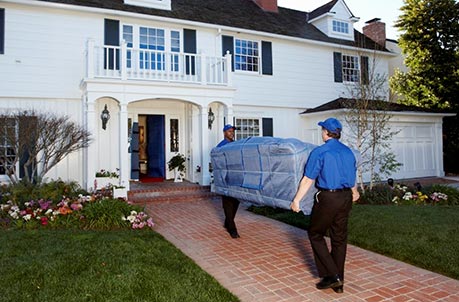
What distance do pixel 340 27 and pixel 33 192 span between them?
14071mm

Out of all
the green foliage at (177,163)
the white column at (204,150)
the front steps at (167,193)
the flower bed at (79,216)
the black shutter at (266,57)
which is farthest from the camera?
the black shutter at (266,57)

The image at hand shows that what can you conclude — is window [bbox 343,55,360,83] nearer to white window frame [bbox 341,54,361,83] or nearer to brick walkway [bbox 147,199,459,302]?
white window frame [bbox 341,54,361,83]

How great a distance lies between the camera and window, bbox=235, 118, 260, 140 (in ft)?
44.3

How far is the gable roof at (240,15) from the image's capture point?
11.8 m

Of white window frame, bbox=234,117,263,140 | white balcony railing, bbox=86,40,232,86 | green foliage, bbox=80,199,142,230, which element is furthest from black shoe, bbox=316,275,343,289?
white window frame, bbox=234,117,263,140

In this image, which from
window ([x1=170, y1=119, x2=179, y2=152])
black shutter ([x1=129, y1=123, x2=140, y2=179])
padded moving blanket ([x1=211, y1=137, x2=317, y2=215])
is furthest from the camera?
window ([x1=170, y1=119, x2=179, y2=152])

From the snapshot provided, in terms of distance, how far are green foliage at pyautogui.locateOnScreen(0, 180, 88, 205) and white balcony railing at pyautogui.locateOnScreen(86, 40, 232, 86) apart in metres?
3.16

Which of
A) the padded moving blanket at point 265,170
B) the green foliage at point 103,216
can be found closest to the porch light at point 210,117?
the green foliage at point 103,216

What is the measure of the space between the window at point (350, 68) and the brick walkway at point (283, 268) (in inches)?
407

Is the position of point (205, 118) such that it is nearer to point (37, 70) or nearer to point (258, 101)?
point (258, 101)

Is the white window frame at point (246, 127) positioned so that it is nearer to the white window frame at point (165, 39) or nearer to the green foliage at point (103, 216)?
the white window frame at point (165, 39)

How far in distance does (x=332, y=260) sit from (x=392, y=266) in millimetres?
1518

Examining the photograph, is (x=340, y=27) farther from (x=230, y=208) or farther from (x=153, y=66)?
(x=230, y=208)

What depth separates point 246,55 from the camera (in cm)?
1344
